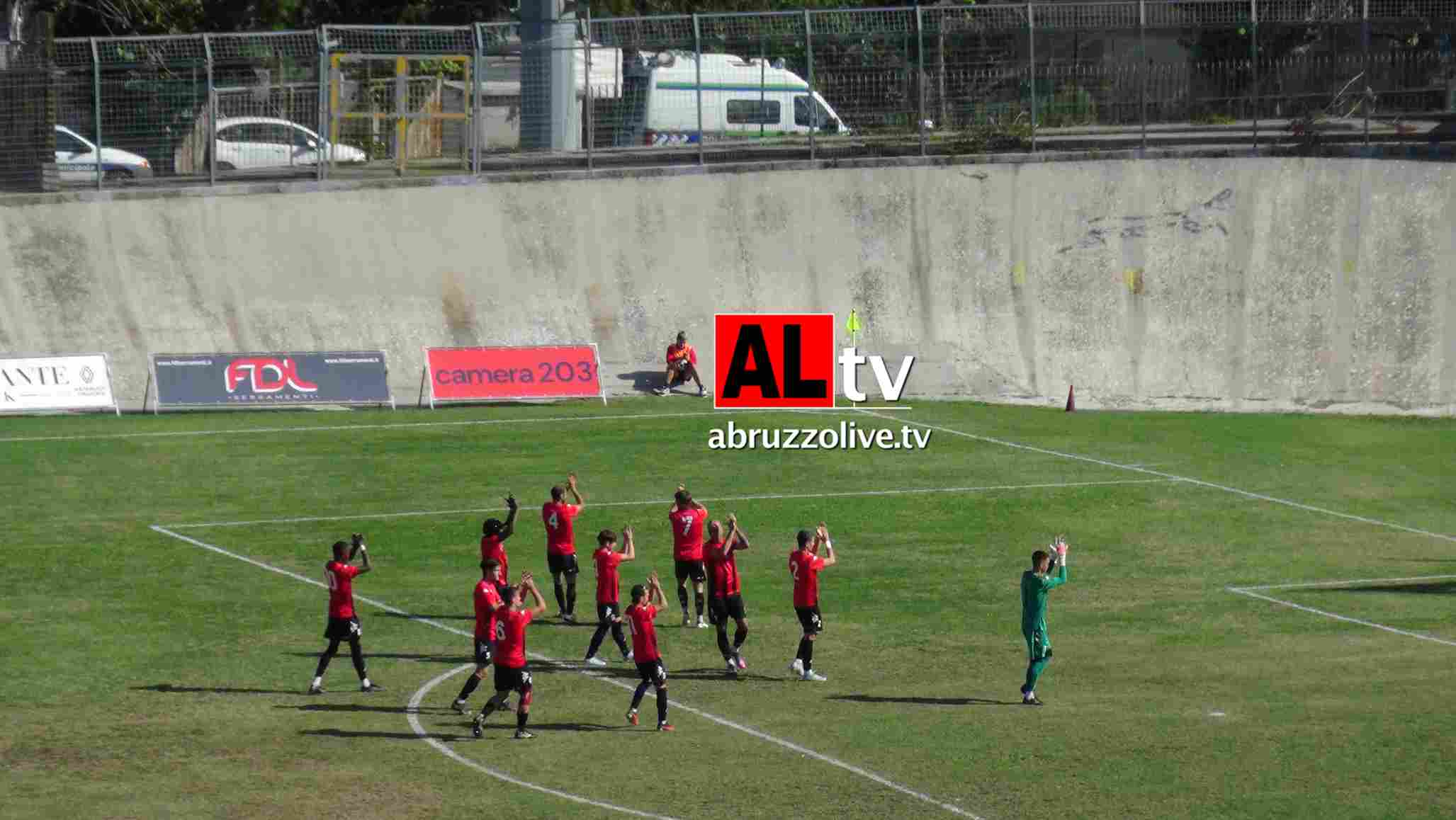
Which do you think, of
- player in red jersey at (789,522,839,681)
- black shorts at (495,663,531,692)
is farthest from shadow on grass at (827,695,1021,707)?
black shorts at (495,663,531,692)

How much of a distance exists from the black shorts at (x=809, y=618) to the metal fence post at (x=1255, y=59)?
1007 inches

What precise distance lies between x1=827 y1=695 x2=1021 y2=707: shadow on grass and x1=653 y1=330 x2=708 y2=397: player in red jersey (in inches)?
799

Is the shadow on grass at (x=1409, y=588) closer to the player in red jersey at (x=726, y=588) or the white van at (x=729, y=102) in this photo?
the player in red jersey at (x=726, y=588)

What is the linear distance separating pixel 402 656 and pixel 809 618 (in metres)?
4.85

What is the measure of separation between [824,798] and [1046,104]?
2946cm

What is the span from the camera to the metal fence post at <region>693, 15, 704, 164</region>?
42.2 metres

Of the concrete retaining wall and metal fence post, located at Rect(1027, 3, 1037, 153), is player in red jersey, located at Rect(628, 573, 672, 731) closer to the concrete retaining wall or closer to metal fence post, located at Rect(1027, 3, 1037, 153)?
the concrete retaining wall

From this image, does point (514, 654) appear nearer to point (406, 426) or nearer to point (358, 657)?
point (358, 657)

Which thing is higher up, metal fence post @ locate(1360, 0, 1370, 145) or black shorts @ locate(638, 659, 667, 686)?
metal fence post @ locate(1360, 0, 1370, 145)

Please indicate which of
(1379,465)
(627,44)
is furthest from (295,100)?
(1379,465)

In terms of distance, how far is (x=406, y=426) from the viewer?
122ft

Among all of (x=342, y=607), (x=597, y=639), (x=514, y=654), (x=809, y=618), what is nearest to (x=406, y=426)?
(x=597, y=639)

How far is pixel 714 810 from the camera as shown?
16.1 m

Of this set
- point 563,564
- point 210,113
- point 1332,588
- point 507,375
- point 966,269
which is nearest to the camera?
point 563,564
